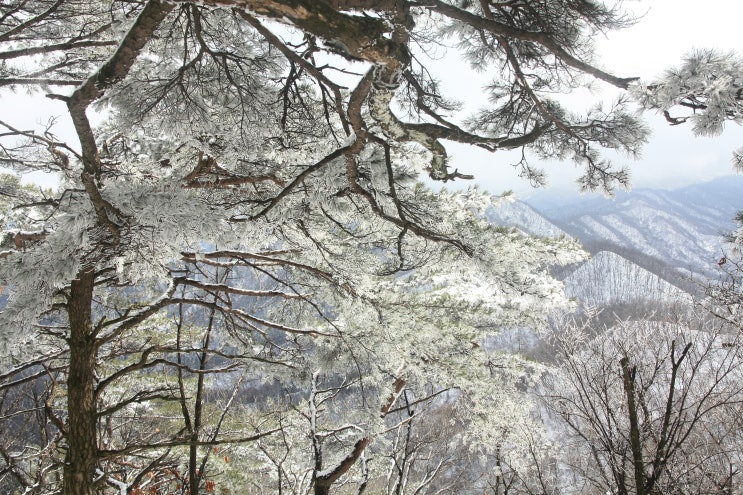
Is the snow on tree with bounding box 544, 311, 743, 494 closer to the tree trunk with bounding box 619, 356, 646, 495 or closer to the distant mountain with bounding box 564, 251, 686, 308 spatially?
the tree trunk with bounding box 619, 356, 646, 495

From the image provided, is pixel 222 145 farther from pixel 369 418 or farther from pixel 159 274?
pixel 369 418

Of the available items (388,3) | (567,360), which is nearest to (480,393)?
(567,360)

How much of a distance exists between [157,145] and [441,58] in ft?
8.27

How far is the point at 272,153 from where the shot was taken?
2869mm

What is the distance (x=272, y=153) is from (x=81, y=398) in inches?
87.6

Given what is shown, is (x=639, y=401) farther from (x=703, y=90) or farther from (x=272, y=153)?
(x=272, y=153)

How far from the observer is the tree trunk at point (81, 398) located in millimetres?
2529

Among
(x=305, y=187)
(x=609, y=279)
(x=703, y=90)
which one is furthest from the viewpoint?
(x=609, y=279)

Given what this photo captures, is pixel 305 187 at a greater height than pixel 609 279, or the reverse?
pixel 305 187

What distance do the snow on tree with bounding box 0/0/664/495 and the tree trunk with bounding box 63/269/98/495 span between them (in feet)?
0.03

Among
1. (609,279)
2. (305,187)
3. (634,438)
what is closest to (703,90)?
(305,187)

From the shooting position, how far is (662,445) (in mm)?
3117

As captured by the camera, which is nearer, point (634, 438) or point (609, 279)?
point (634, 438)

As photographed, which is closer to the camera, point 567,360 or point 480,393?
point 567,360
